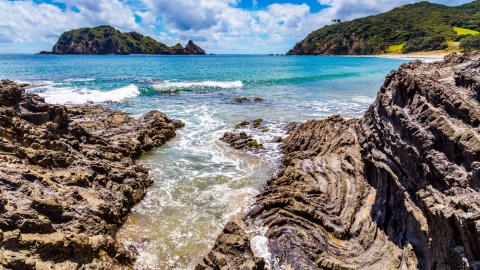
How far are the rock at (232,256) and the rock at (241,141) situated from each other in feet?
39.1

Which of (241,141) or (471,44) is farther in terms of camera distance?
(471,44)

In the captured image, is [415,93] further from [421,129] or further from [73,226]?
[73,226]

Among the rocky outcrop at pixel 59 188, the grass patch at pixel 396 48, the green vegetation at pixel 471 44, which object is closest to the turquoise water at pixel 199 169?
the rocky outcrop at pixel 59 188

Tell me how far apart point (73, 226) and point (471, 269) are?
10.4 meters

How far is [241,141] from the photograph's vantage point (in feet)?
71.5

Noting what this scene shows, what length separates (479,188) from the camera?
6395 millimetres

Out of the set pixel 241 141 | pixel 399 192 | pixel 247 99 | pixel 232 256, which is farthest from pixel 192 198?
pixel 247 99

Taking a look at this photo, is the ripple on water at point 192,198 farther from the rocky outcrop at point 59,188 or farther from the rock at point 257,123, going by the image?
the rock at point 257,123

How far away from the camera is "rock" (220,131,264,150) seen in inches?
831

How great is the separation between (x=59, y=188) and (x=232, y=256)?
23.0ft

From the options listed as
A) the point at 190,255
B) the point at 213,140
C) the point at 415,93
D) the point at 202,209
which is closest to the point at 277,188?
the point at 202,209

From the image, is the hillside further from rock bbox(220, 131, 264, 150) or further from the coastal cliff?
the coastal cliff

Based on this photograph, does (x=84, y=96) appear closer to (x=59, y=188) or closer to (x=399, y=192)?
(x=59, y=188)

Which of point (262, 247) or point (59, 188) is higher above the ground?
point (59, 188)
